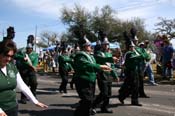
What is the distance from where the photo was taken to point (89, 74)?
28.3 ft

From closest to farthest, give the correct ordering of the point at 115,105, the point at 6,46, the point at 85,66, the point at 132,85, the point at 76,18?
the point at 6,46 < the point at 85,66 < the point at 132,85 < the point at 115,105 < the point at 76,18

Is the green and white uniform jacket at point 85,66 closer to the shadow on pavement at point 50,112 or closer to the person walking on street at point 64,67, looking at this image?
the shadow on pavement at point 50,112

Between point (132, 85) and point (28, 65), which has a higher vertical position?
point (28, 65)

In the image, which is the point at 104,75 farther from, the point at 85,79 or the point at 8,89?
the point at 8,89

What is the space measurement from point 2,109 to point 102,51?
202 inches

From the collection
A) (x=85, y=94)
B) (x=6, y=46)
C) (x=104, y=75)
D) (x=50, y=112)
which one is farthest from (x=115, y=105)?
(x=6, y=46)

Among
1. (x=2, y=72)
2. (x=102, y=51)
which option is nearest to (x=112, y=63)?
(x=102, y=51)

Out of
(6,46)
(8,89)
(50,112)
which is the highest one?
(6,46)

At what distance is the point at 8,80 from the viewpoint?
522cm

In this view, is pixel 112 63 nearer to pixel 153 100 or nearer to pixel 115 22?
pixel 153 100

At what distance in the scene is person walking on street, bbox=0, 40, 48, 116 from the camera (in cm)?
508

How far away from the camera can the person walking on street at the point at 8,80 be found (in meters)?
5.08

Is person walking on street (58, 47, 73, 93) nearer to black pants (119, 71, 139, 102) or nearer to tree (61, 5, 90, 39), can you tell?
black pants (119, 71, 139, 102)

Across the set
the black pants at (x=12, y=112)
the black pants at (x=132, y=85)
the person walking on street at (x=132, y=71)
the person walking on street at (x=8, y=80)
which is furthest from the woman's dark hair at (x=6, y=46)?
the black pants at (x=132, y=85)
